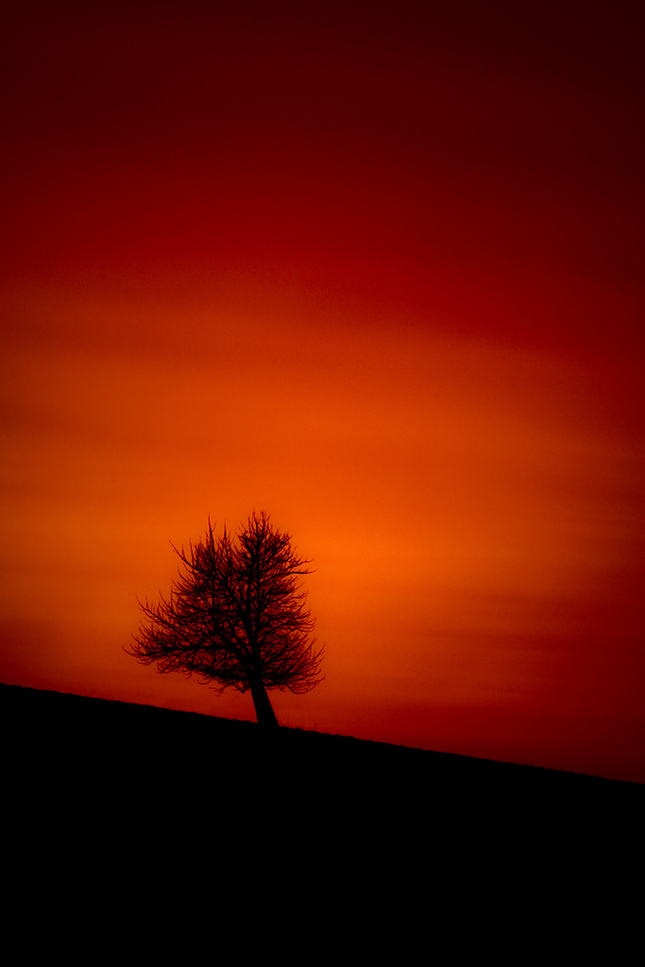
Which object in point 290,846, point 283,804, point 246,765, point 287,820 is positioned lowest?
point 290,846

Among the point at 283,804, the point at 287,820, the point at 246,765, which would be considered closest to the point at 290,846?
the point at 287,820

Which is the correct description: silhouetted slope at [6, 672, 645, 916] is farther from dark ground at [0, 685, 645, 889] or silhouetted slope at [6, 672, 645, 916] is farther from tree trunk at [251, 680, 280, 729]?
tree trunk at [251, 680, 280, 729]

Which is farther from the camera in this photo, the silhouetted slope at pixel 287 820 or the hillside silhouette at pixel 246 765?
the hillside silhouette at pixel 246 765

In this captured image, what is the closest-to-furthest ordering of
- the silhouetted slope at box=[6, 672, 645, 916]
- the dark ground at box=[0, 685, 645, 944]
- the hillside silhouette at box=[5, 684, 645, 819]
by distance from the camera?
the dark ground at box=[0, 685, 645, 944] < the silhouetted slope at box=[6, 672, 645, 916] < the hillside silhouette at box=[5, 684, 645, 819]

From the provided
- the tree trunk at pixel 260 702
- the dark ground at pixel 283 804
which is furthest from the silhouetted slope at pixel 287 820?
the tree trunk at pixel 260 702

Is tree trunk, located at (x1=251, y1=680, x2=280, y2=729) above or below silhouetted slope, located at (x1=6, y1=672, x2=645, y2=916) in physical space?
above

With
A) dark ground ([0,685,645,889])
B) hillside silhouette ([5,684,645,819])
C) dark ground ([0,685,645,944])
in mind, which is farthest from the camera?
hillside silhouette ([5,684,645,819])

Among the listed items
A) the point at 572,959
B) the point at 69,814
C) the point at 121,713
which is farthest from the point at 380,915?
the point at 121,713

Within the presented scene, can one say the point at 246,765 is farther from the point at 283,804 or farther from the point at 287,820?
the point at 287,820

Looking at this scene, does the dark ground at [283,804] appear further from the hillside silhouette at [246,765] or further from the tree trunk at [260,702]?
the tree trunk at [260,702]

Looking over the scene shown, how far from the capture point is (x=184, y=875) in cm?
1159

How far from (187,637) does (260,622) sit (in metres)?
2.97

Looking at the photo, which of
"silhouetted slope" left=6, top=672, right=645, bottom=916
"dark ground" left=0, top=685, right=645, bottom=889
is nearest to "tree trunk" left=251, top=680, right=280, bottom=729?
"dark ground" left=0, top=685, right=645, bottom=889

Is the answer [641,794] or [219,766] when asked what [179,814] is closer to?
[219,766]
